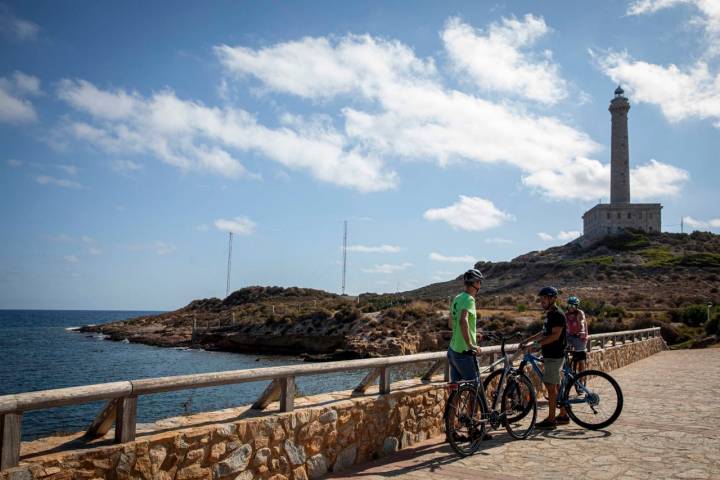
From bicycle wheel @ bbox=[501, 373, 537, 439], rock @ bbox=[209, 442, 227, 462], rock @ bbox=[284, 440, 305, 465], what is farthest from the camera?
bicycle wheel @ bbox=[501, 373, 537, 439]

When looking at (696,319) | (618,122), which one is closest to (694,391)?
(696,319)

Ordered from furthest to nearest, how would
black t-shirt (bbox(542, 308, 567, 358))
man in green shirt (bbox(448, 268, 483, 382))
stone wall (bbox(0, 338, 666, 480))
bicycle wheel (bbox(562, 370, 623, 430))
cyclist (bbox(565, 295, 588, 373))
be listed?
cyclist (bbox(565, 295, 588, 373)) < bicycle wheel (bbox(562, 370, 623, 430)) < black t-shirt (bbox(542, 308, 567, 358)) < man in green shirt (bbox(448, 268, 483, 382)) < stone wall (bbox(0, 338, 666, 480))

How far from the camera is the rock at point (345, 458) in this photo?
6383 mm

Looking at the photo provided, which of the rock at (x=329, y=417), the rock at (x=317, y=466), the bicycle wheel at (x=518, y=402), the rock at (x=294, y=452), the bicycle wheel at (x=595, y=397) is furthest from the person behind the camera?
the bicycle wheel at (x=595, y=397)

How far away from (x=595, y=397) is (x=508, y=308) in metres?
49.0

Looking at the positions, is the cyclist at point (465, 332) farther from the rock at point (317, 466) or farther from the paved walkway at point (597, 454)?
the rock at point (317, 466)

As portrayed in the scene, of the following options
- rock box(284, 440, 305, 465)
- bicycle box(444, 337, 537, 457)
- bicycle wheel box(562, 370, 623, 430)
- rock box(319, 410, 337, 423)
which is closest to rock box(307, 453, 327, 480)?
rock box(284, 440, 305, 465)

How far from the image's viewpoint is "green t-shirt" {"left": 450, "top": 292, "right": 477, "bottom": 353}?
270 inches

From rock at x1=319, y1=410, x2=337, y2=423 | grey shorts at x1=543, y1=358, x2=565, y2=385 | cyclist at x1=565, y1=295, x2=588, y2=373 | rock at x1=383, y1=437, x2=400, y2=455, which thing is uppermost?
cyclist at x1=565, y1=295, x2=588, y2=373

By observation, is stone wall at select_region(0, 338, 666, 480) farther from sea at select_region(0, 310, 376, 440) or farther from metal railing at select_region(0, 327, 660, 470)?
sea at select_region(0, 310, 376, 440)

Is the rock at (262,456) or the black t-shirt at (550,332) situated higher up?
the black t-shirt at (550,332)

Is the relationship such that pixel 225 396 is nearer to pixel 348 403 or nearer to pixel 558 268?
pixel 348 403

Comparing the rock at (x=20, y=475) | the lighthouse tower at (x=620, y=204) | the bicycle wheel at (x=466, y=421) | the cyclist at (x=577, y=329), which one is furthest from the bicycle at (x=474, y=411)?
the lighthouse tower at (x=620, y=204)

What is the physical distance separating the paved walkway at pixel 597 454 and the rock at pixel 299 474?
50cm
